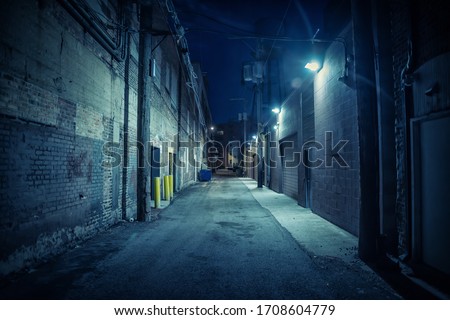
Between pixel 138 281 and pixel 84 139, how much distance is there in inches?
145

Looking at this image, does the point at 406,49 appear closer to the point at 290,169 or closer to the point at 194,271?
the point at 194,271

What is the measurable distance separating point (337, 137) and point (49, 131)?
7.00 metres

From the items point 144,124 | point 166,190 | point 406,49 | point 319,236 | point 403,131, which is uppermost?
point 406,49

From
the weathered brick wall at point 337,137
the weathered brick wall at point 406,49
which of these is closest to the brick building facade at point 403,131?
the weathered brick wall at point 406,49

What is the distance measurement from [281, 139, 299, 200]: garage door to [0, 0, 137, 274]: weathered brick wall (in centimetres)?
897

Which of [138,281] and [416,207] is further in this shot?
[416,207]

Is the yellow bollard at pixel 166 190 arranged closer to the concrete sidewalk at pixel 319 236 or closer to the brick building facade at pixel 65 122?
the brick building facade at pixel 65 122

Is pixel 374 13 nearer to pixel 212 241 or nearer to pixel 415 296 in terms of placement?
pixel 415 296

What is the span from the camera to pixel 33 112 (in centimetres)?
455

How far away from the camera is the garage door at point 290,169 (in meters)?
13.4

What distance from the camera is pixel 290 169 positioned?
47.8ft

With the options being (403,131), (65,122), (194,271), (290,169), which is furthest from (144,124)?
(290,169)

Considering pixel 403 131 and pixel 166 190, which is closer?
pixel 403 131
